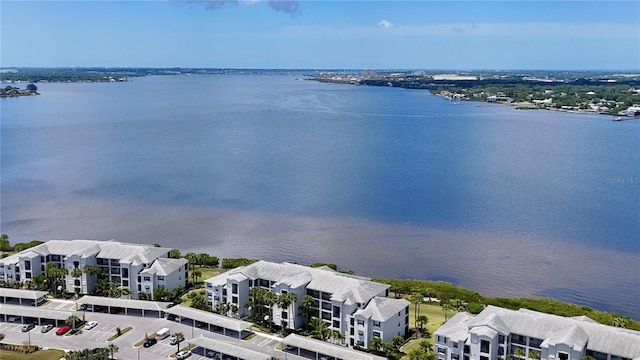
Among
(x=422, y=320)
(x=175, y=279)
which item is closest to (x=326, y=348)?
(x=422, y=320)

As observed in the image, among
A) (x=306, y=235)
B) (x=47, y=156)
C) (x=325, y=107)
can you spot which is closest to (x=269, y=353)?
(x=306, y=235)

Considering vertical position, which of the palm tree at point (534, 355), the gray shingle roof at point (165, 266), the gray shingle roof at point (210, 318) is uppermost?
the gray shingle roof at point (165, 266)

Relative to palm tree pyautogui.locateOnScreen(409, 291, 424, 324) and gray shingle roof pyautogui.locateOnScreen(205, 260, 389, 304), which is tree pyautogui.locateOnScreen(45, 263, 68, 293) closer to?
gray shingle roof pyautogui.locateOnScreen(205, 260, 389, 304)

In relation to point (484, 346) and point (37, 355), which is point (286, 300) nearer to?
point (484, 346)

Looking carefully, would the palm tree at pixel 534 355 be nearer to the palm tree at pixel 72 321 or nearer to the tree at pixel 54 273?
the palm tree at pixel 72 321

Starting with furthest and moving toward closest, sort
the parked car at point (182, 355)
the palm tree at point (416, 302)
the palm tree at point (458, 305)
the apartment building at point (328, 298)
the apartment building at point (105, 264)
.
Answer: the apartment building at point (105, 264), the palm tree at point (416, 302), the palm tree at point (458, 305), the apartment building at point (328, 298), the parked car at point (182, 355)

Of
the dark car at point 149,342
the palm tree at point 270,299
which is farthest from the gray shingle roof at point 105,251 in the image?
the palm tree at point 270,299
